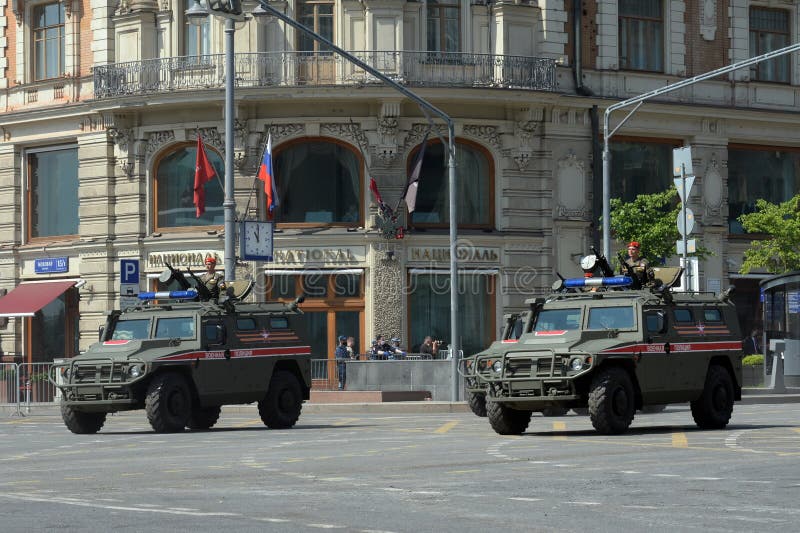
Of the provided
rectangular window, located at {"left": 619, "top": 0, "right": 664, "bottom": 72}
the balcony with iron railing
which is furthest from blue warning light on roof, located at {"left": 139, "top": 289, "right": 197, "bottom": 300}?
rectangular window, located at {"left": 619, "top": 0, "right": 664, "bottom": 72}

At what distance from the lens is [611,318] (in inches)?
854

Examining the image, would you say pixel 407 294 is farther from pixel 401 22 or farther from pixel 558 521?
pixel 558 521

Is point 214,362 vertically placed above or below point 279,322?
below

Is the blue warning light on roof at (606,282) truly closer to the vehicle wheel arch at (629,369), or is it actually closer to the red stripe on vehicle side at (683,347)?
the red stripe on vehicle side at (683,347)

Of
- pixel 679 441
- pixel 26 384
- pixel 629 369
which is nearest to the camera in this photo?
pixel 679 441

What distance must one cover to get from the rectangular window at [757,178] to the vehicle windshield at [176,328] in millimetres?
24173

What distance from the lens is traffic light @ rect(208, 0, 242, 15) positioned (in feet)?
97.5

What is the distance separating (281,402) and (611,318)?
610 centimetres

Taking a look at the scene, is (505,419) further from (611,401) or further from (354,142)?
(354,142)

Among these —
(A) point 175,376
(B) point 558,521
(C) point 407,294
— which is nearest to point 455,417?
(A) point 175,376

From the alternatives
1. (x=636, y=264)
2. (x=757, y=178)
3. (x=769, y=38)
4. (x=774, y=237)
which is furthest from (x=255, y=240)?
(x=769, y=38)

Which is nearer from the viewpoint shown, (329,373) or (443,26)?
(329,373)

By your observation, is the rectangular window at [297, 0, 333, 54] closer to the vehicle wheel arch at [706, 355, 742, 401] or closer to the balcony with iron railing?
the balcony with iron railing

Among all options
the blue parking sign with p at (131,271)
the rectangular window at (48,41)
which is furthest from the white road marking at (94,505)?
the rectangular window at (48,41)
